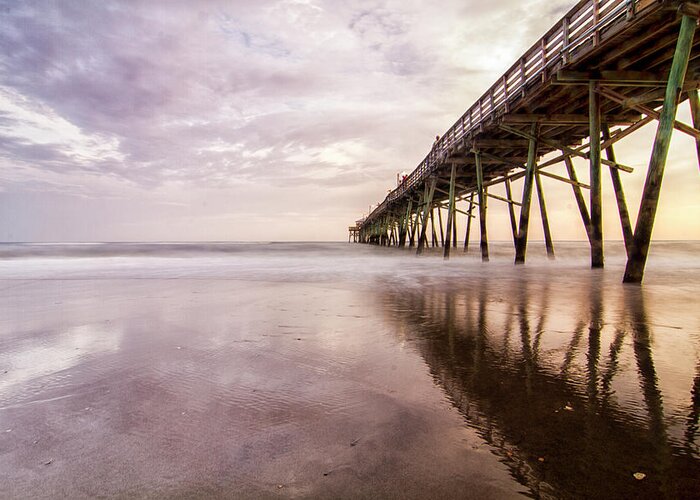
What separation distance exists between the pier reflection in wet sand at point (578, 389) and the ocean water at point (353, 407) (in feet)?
0.04

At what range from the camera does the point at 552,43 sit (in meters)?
9.73

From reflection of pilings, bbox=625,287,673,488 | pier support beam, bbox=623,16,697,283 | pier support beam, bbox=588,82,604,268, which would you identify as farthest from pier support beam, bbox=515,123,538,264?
reflection of pilings, bbox=625,287,673,488

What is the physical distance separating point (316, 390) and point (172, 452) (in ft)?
3.00

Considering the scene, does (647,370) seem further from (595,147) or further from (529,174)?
(529,174)

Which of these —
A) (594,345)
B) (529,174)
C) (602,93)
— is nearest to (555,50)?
(602,93)

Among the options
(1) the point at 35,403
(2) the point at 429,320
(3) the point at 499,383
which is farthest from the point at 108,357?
(2) the point at 429,320

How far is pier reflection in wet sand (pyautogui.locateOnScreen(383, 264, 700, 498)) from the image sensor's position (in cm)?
144

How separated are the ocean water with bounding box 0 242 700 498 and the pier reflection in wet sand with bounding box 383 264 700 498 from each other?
0.4 inches

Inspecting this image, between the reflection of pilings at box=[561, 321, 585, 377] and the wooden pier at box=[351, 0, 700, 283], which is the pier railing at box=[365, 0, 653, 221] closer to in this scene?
the wooden pier at box=[351, 0, 700, 283]

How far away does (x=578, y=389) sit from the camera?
2275 millimetres

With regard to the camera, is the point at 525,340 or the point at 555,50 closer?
the point at 525,340

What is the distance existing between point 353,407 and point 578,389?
144cm

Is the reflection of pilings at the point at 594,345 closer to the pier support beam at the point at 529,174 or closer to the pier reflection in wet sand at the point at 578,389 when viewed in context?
the pier reflection in wet sand at the point at 578,389

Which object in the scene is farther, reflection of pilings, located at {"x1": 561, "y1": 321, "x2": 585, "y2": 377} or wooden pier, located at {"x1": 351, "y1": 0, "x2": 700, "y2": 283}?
wooden pier, located at {"x1": 351, "y1": 0, "x2": 700, "y2": 283}
